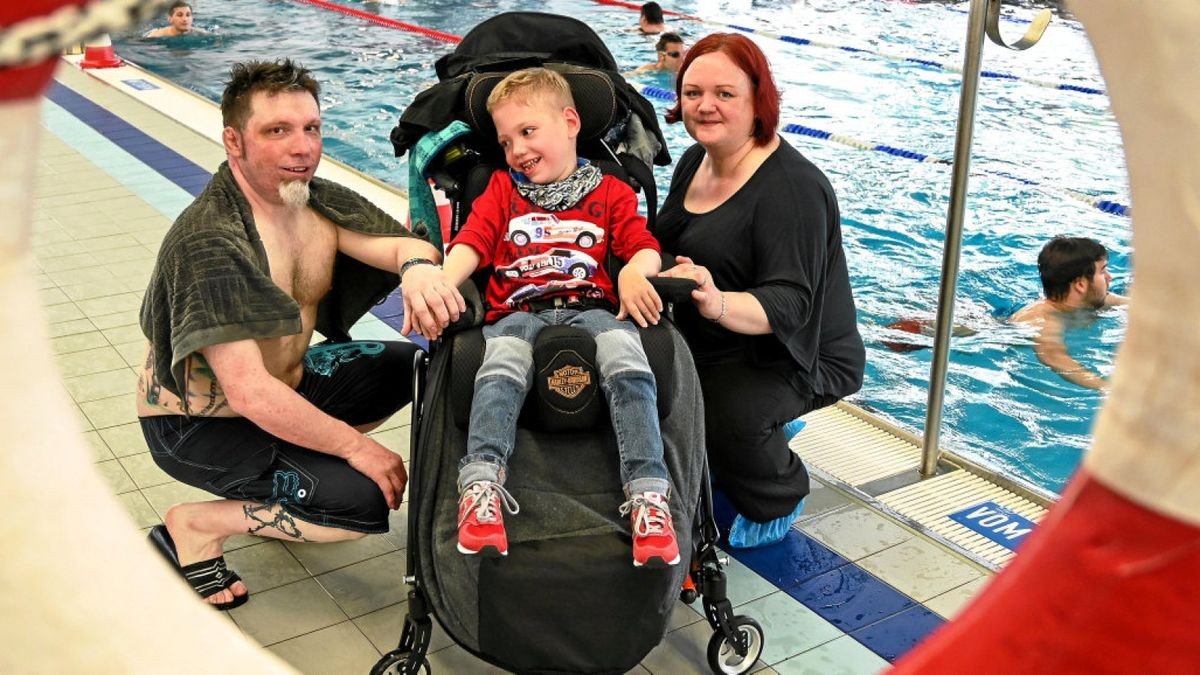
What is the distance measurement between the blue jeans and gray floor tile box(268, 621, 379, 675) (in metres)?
0.61

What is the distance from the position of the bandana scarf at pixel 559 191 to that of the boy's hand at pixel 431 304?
15.1 inches

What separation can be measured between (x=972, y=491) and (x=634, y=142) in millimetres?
1489

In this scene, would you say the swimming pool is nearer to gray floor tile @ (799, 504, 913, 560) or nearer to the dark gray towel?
gray floor tile @ (799, 504, 913, 560)

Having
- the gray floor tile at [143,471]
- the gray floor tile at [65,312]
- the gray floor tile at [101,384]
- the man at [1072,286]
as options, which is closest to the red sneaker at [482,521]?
the gray floor tile at [143,471]

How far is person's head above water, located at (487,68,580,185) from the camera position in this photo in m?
3.09

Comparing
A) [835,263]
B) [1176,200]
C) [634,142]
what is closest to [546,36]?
[634,142]

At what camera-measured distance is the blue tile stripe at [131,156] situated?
650 centimetres

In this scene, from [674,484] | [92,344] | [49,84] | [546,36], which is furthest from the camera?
[92,344]

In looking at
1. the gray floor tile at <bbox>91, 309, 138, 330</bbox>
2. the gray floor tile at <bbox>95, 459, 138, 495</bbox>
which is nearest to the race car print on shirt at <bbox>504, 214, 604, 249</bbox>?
the gray floor tile at <bbox>95, 459, 138, 495</bbox>

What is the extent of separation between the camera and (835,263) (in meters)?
3.41

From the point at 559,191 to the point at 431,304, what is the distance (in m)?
0.52

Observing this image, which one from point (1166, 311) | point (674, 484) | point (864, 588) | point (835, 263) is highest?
point (1166, 311)

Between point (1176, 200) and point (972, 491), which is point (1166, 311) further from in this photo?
point (972, 491)

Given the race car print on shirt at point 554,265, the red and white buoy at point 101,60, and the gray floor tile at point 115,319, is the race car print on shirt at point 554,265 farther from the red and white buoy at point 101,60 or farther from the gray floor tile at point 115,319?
the red and white buoy at point 101,60
